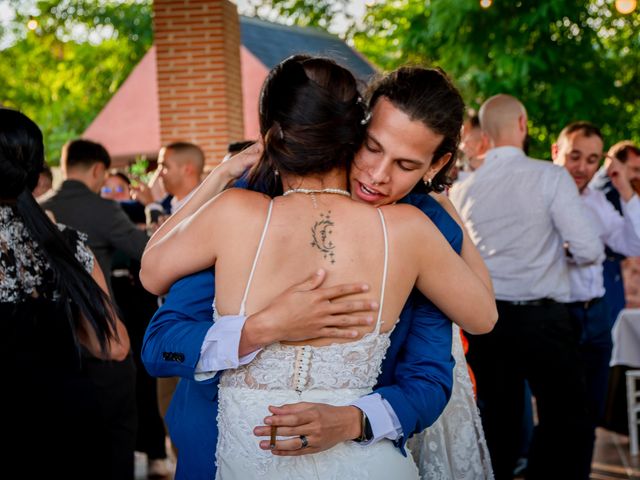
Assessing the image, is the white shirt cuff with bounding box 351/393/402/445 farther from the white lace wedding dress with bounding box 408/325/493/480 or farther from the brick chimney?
the brick chimney

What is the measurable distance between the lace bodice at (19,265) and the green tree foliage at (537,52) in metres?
6.84

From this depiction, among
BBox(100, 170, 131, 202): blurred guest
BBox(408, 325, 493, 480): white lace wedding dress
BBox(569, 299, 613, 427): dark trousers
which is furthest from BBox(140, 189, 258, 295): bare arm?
BBox(100, 170, 131, 202): blurred guest

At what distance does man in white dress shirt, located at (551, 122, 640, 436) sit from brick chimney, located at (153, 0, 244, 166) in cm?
406

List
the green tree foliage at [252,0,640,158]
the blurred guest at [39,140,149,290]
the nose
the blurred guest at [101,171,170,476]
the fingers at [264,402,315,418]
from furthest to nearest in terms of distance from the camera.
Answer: the green tree foliage at [252,0,640,158] → the blurred guest at [101,171,170,476] → the blurred guest at [39,140,149,290] → the nose → the fingers at [264,402,315,418]

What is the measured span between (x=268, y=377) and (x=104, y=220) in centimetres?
341

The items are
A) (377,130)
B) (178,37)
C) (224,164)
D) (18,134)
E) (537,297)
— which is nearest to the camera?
(377,130)

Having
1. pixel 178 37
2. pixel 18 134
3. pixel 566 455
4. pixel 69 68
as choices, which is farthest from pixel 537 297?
pixel 69 68

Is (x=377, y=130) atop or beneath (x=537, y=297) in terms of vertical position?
atop

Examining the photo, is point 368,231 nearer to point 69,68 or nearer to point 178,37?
point 178,37

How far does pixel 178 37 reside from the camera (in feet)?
28.7

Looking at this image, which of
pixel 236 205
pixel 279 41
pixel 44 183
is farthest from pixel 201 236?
pixel 279 41

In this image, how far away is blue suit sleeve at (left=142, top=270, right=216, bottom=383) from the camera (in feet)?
6.72

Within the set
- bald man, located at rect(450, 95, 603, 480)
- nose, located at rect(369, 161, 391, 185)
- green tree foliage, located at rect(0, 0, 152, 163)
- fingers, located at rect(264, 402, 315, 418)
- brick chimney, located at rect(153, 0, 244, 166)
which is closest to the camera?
fingers, located at rect(264, 402, 315, 418)

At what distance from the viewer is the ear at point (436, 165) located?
7.68 feet
